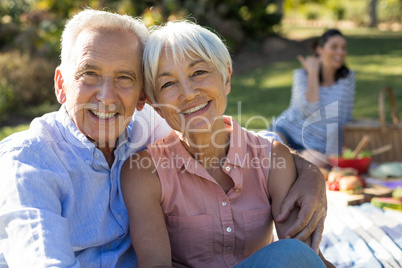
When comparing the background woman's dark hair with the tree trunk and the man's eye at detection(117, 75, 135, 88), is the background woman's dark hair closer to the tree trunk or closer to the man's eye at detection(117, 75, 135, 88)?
the man's eye at detection(117, 75, 135, 88)

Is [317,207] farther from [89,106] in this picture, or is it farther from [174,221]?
[89,106]

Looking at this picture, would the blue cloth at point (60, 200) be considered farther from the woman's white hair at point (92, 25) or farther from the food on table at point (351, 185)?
the food on table at point (351, 185)

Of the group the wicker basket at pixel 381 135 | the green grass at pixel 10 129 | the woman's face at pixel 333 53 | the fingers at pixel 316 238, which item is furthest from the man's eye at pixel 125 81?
the green grass at pixel 10 129

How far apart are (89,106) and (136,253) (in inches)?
29.0

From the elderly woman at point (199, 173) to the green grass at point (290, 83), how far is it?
4.37 metres

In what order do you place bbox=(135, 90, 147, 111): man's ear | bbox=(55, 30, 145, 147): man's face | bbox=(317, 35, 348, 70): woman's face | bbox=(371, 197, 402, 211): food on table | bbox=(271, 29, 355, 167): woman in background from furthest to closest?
bbox=(317, 35, 348, 70): woman's face → bbox=(271, 29, 355, 167): woman in background → bbox=(371, 197, 402, 211): food on table → bbox=(135, 90, 147, 111): man's ear → bbox=(55, 30, 145, 147): man's face

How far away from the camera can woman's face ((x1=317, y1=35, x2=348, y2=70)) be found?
572cm

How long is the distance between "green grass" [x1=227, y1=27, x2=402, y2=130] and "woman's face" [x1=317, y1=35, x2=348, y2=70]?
1554 millimetres

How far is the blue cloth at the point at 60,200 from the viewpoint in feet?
5.56

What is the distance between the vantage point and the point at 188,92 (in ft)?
7.29

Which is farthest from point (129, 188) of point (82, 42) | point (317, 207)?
point (317, 207)

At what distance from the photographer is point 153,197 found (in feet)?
7.09

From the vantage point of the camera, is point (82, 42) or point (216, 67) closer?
point (82, 42)

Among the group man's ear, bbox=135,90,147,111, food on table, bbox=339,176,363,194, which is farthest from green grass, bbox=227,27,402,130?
man's ear, bbox=135,90,147,111
